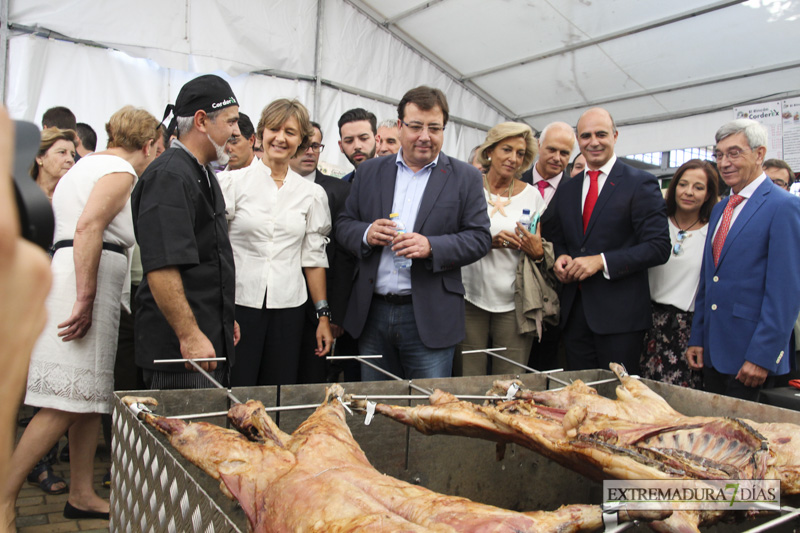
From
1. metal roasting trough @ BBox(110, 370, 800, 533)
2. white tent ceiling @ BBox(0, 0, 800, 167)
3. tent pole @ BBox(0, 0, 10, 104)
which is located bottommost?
metal roasting trough @ BBox(110, 370, 800, 533)

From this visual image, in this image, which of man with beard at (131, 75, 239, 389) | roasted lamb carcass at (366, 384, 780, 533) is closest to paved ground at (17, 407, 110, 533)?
man with beard at (131, 75, 239, 389)

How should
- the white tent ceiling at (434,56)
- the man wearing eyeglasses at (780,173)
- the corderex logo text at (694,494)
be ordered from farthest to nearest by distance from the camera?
the white tent ceiling at (434,56)
the man wearing eyeglasses at (780,173)
the corderex logo text at (694,494)

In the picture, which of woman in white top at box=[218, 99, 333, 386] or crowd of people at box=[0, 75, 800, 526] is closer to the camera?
crowd of people at box=[0, 75, 800, 526]

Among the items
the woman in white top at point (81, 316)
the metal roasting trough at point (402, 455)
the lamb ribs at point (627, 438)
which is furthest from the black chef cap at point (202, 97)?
the lamb ribs at point (627, 438)

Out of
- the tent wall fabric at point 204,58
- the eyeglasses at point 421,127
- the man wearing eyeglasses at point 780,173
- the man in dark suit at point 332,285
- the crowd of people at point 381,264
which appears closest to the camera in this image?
the crowd of people at point 381,264

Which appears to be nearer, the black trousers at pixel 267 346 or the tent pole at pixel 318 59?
the black trousers at pixel 267 346

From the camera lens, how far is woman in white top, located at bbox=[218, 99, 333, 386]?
299cm

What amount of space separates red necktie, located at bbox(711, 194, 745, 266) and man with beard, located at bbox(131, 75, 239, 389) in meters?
2.69

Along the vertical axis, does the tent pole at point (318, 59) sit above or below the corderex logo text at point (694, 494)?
above

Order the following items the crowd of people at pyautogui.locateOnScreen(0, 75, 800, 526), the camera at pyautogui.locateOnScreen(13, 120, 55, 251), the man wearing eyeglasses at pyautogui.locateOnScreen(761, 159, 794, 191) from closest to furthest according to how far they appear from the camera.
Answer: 1. the camera at pyautogui.locateOnScreen(13, 120, 55, 251)
2. the crowd of people at pyautogui.locateOnScreen(0, 75, 800, 526)
3. the man wearing eyeglasses at pyautogui.locateOnScreen(761, 159, 794, 191)

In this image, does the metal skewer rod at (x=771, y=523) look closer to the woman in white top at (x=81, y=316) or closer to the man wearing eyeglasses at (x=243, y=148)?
the woman in white top at (x=81, y=316)

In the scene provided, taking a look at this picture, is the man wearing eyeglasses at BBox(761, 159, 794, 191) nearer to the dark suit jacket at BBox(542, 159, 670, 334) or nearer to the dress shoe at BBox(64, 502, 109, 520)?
the dark suit jacket at BBox(542, 159, 670, 334)

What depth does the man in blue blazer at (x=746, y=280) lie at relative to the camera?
9.36 feet

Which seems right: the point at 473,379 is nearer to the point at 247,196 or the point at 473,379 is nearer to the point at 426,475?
the point at 426,475
